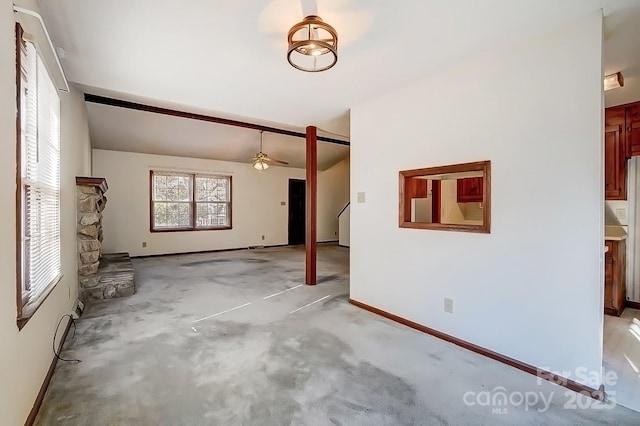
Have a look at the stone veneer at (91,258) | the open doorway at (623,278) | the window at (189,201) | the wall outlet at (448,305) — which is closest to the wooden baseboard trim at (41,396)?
the stone veneer at (91,258)

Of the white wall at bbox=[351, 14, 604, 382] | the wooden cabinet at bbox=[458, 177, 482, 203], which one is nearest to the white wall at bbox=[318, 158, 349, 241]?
the wooden cabinet at bbox=[458, 177, 482, 203]

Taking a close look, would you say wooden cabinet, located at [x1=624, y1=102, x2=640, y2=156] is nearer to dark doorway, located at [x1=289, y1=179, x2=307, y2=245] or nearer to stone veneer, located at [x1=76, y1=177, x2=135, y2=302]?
stone veneer, located at [x1=76, y1=177, x2=135, y2=302]

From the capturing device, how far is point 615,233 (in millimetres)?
3533

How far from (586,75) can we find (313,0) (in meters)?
1.84

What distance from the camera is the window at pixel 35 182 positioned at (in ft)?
5.44

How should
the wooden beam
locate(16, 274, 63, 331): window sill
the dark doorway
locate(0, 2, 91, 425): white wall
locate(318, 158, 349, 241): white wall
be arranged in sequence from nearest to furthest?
locate(0, 2, 91, 425): white wall → locate(16, 274, 63, 331): window sill → the wooden beam → the dark doorway → locate(318, 158, 349, 241): white wall

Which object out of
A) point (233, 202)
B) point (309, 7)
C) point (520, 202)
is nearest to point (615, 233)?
point (520, 202)

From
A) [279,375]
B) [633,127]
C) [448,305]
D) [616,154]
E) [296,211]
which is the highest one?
[633,127]

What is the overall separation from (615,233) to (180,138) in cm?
745

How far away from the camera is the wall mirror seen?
2.56 m

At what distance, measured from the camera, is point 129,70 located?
9.51 feet

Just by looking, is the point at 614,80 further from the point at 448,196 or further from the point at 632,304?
the point at 632,304

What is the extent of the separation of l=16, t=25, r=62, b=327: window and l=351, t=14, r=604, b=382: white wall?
2940 mm

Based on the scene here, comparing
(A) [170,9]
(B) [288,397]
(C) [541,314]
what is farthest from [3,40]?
(C) [541,314]
